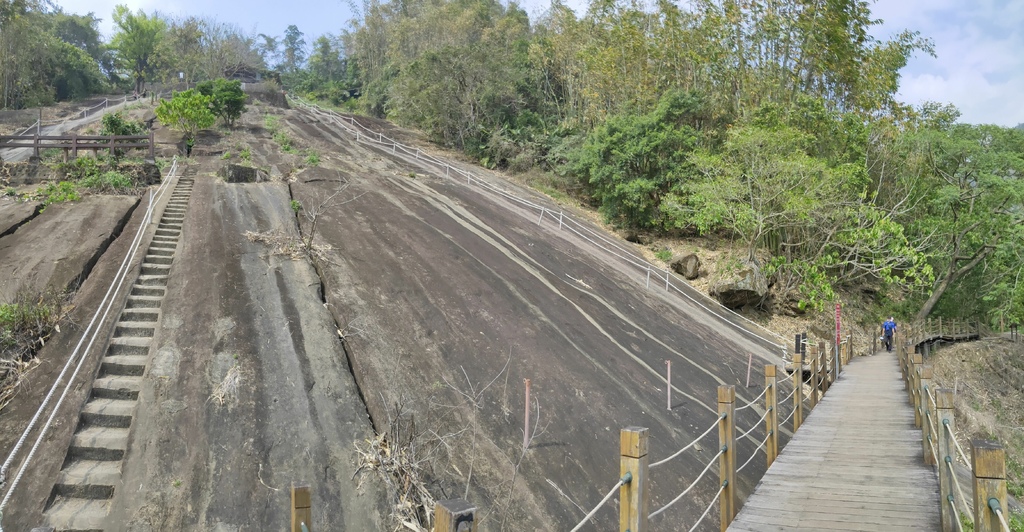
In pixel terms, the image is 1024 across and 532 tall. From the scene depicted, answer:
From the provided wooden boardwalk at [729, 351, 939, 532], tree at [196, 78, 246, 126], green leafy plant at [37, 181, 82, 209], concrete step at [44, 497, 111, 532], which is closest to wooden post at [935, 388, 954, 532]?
wooden boardwalk at [729, 351, 939, 532]

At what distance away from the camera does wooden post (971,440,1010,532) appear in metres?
3.53

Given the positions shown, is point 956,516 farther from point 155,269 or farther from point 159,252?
point 159,252

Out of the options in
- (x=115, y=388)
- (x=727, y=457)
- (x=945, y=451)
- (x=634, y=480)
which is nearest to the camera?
(x=634, y=480)

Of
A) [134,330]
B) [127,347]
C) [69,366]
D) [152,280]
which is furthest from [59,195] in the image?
[69,366]

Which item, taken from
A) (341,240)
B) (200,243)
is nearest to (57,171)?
(200,243)

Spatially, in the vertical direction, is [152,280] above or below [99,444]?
above

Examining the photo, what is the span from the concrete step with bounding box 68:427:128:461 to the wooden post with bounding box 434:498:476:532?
6.41 meters

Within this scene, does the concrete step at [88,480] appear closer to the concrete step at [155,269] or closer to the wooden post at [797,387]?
the concrete step at [155,269]

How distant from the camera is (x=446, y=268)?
44.1 ft

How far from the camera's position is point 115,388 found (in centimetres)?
849

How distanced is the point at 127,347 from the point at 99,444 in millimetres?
2171

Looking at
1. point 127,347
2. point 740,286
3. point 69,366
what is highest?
point 127,347

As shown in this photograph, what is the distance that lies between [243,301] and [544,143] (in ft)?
79.3

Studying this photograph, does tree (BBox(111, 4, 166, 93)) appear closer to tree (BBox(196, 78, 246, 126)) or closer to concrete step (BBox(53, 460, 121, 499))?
tree (BBox(196, 78, 246, 126))
